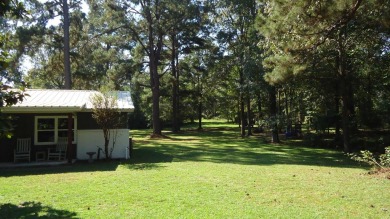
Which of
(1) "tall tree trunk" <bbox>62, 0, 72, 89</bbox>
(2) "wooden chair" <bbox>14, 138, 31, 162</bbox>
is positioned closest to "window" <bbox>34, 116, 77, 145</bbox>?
(2) "wooden chair" <bbox>14, 138, 31, 162</bbox>

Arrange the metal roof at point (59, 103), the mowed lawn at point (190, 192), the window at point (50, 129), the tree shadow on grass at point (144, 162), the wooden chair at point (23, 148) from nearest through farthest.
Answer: the mowed lawn at point (190, 192)
the tree shadow on grass at point (144, 162)
the metal roof at point (59, 103)
the wooden chair at point (23, 148)
the window at point (50, 129)

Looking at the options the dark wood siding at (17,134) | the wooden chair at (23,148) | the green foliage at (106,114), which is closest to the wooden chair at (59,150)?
the wooden chair at (23,148)

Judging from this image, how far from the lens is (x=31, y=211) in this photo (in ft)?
19.4

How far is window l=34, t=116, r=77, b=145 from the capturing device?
13359 millimetres

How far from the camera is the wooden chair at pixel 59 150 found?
43.1ft

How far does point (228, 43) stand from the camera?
27344mm

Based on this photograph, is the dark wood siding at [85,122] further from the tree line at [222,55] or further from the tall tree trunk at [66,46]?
the tall tree trunk at [66,46]

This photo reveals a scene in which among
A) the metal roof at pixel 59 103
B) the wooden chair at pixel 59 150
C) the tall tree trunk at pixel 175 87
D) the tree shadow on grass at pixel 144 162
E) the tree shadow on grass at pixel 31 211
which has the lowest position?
the tree shadow on grass at pixel 31 211

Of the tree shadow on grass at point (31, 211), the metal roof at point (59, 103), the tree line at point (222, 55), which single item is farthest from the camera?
the tree line at point (222, 55)

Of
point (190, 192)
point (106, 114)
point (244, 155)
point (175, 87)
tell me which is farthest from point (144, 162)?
point (175, 87)

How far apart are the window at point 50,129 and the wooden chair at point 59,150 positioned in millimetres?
253

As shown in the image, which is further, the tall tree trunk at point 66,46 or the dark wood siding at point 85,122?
the tall tree trunk at point 66,46

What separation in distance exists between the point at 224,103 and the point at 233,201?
33175 mm

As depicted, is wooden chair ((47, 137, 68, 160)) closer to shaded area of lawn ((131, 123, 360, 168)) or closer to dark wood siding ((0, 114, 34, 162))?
dark wood siding ((0, 114, 34, 162))
